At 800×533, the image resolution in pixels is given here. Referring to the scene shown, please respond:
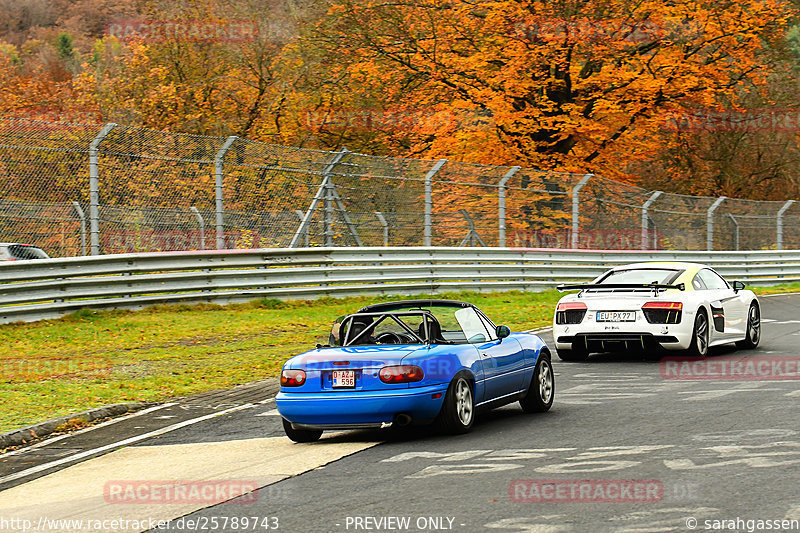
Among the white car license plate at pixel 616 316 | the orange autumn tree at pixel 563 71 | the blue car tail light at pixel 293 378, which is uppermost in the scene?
the orange autumn tree at pixel 563 71

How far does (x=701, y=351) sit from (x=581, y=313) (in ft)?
5.46

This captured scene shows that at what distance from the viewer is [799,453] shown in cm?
754

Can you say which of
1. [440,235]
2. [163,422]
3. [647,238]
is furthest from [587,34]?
[163,422]

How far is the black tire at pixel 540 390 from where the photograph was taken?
1007 cm

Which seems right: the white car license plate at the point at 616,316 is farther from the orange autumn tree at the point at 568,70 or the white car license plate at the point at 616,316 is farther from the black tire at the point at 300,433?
the orange autumn tree at the point at 568,70

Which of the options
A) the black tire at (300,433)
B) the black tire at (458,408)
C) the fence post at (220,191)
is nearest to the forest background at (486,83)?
the fence post at (220,191)

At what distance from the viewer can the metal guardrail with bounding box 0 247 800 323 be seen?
17.2 meters

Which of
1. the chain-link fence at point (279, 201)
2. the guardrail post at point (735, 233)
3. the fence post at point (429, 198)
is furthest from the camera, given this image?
the guardrail post at point (735, 233)

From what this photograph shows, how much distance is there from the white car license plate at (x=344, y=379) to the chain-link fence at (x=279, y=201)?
9.42m

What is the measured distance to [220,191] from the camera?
782 inches

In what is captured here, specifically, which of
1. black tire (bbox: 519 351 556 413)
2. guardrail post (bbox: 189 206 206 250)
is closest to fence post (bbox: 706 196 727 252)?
guardrail post (bbox: 189 206 206 250)

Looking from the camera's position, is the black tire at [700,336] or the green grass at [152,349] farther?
the black tire at [700,336]

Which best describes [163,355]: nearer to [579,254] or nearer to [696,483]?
[696,483]

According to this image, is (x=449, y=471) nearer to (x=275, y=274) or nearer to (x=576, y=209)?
(x=275, y=274)
